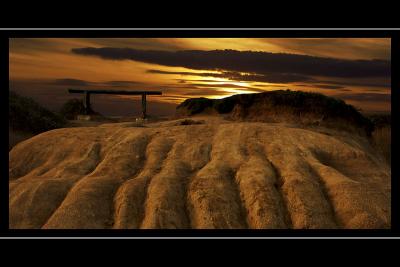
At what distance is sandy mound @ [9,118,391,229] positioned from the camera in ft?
47.9

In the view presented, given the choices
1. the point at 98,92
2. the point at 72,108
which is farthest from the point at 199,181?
the point at 72,108

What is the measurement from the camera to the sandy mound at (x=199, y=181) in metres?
14.6

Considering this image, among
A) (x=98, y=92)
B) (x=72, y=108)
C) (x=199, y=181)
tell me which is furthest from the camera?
(x=72, y=108)

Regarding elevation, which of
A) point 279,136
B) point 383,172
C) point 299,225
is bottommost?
point 299,225

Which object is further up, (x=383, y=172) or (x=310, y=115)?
(x=310, y=115)

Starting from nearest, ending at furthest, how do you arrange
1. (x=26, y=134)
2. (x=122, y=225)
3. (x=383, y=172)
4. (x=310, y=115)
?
(x=122, y=225) < (x=383, y=172) < (x=310, y=115) < (x=26, y=134)

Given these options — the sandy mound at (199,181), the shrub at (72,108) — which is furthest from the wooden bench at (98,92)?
the sandy mound at (199,181)

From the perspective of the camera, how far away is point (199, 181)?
15992mm

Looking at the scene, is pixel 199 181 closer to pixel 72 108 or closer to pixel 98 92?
pixel 98 92

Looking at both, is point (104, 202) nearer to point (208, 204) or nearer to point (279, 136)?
point (208, 204)

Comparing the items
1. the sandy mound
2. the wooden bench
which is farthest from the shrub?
the sandy mound

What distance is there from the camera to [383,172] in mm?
17906
